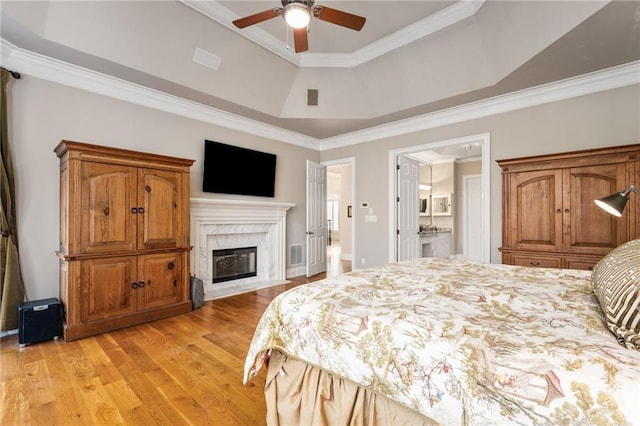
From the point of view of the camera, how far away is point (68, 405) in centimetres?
176

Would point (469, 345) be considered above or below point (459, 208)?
below

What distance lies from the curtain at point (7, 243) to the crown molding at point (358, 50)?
208 cm

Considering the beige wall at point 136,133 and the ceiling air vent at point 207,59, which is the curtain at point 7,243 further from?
the ceiling air vent at point 207,59

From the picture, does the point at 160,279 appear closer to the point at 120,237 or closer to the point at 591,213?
the point at 120,237

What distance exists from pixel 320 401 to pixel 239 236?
3.71 metres

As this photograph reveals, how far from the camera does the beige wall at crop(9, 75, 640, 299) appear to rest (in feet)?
9.46

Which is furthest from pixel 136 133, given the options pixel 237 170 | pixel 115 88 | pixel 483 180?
pixel 483 180

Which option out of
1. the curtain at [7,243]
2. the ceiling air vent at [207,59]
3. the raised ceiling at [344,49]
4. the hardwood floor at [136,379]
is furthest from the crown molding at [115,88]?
the hardwood floor at [136,379]

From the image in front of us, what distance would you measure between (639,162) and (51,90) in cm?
575

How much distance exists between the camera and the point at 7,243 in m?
2.68

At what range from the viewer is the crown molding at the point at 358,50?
295 centimetres

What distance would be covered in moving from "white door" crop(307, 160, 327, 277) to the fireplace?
1.03 metres

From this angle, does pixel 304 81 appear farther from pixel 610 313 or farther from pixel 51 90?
pixel 610 313

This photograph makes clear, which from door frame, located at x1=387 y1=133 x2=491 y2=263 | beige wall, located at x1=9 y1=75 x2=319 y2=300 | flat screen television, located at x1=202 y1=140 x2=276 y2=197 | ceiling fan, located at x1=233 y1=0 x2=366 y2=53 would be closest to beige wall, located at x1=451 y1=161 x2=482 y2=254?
door frame, located at x1=387 y1=133 x2=491 y2=263
